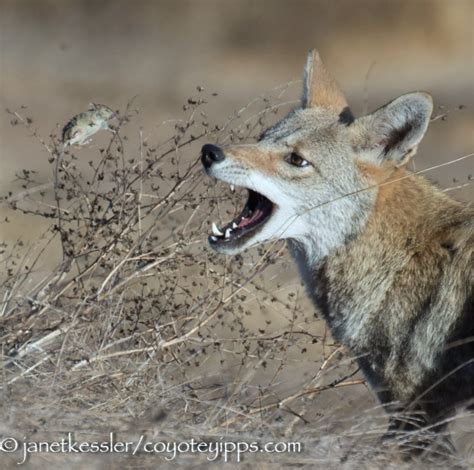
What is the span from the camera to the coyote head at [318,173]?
21.6 ft

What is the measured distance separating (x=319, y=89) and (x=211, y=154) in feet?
3.15

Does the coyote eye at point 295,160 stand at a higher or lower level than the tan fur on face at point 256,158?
lower

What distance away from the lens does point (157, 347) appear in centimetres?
671

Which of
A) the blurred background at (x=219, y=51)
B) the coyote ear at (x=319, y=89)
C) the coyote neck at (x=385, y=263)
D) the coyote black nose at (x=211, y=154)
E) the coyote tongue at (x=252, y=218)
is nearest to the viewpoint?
the coyote neck at (x=385, y=263)

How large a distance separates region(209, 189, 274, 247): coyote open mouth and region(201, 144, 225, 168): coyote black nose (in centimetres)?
31

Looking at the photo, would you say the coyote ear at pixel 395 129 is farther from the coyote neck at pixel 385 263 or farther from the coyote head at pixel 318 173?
the coyote neck at pixel 385 263

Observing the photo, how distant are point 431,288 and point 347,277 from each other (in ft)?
1.58

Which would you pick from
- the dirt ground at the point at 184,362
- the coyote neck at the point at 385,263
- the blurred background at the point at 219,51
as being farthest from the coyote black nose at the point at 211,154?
the blurred background at the point at 219,51

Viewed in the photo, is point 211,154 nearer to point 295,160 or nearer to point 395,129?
point 295,160

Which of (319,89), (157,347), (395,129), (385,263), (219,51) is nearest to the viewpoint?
(385,263)

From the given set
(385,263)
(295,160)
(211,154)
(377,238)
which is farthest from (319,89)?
(385,263)

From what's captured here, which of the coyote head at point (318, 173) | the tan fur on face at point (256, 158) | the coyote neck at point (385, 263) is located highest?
the tan fur on face at point (256, 158)

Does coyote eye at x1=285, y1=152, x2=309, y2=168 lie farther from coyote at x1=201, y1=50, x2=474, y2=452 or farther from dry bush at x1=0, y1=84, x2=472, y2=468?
dry bush at x1=0, y1=84, x2=472, y2=468

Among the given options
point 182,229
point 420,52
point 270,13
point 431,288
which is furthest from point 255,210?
point 270,13
